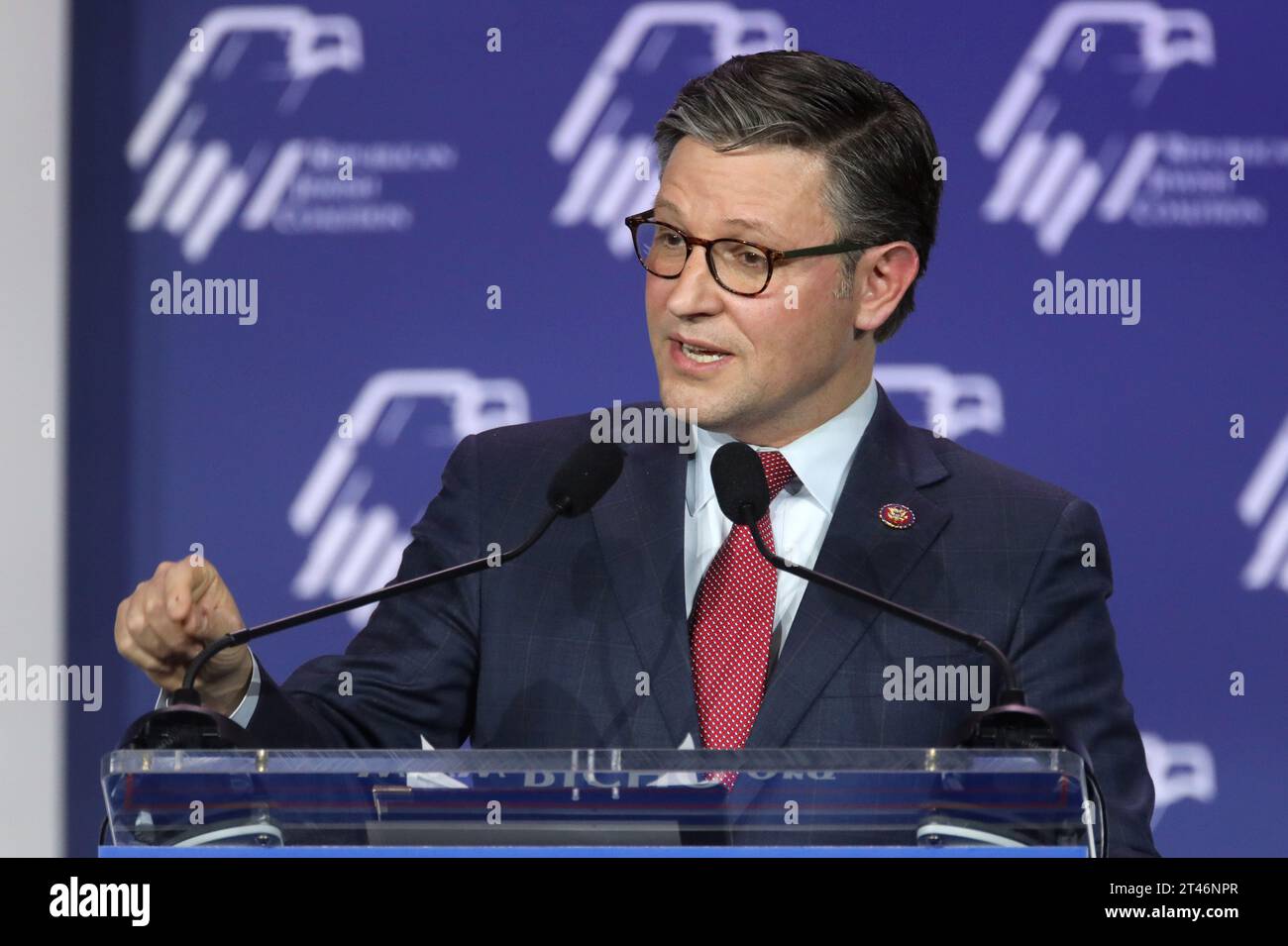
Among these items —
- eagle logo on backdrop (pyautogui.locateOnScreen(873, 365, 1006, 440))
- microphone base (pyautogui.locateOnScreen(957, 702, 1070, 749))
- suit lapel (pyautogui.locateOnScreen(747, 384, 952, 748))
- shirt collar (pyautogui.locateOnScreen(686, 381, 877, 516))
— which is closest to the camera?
microphone base (pyautogui.locateOnScreen(957, 702, 1070, 749))

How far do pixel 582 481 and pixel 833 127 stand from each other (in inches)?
26.9

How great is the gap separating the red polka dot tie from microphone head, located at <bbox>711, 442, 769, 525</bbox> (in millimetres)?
210

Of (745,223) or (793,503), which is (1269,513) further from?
(745,223)

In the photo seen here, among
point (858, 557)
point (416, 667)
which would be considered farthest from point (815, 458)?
point (416, 667)

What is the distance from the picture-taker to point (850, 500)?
85.7 inches

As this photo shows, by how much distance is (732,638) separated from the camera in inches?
82.0

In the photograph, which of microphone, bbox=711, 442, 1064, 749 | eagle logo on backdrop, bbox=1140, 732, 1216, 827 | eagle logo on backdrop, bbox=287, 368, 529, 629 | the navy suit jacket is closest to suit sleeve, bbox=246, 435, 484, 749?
the navy suit jacket

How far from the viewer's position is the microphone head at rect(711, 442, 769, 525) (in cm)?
179

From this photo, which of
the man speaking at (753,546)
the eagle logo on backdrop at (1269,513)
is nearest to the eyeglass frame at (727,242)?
the man speaking at (753,546)

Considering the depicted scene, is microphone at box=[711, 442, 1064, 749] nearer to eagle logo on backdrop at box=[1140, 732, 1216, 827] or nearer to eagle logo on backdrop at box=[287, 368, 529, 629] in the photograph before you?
eagle logo on backdrop at box=[287, 368, 529, 629]

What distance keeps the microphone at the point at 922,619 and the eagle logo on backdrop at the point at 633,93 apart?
1.41 metres

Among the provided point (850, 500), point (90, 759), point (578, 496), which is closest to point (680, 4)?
point (850, 500)

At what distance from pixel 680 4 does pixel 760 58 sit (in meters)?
0.90
